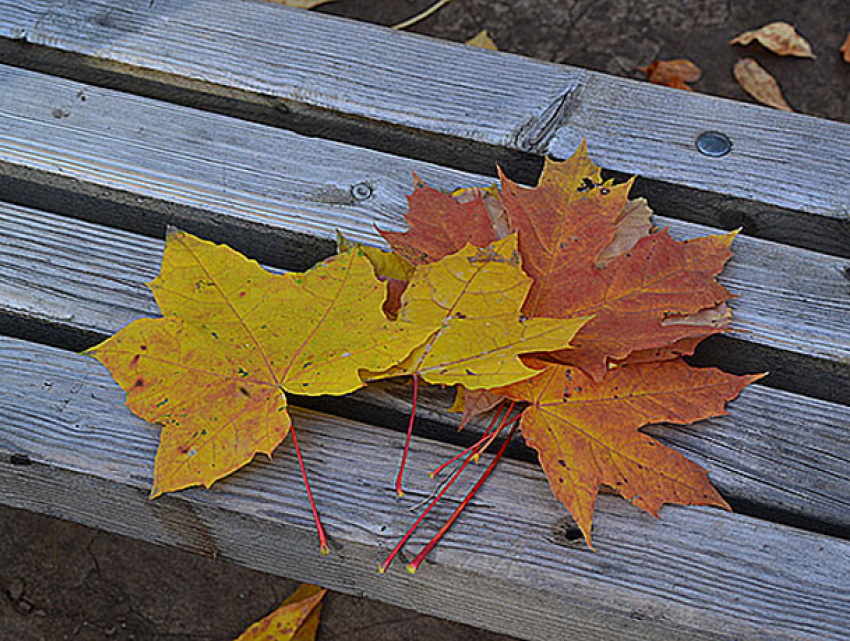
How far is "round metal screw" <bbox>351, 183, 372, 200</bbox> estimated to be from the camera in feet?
3.54

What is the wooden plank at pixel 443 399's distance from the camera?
868 mm

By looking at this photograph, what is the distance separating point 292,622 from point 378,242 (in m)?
0.80

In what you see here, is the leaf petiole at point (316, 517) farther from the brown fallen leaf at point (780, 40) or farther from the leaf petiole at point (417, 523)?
the brown fallen leaf at point (780, 40)

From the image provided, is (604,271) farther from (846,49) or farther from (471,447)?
(846,49)

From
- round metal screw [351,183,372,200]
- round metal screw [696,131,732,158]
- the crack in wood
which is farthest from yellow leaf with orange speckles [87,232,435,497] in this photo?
round metal screw [696,131,732,158]

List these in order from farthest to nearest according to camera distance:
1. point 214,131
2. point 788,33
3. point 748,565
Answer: point 788,33, point 214,131, point 748,565

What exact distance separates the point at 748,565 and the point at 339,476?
1.41 ft

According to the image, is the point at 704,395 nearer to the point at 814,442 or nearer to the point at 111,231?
the point at 814,442

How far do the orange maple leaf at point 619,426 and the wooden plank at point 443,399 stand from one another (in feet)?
0.19

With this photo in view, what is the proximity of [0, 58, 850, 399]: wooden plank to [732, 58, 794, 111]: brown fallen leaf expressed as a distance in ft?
4.39

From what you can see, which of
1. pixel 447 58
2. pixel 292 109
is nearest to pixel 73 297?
pixel 292 109

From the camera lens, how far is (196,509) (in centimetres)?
86

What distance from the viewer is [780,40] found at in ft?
7.54

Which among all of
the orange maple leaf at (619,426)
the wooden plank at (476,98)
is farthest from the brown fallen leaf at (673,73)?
the orange maple leaf at (619,426)
